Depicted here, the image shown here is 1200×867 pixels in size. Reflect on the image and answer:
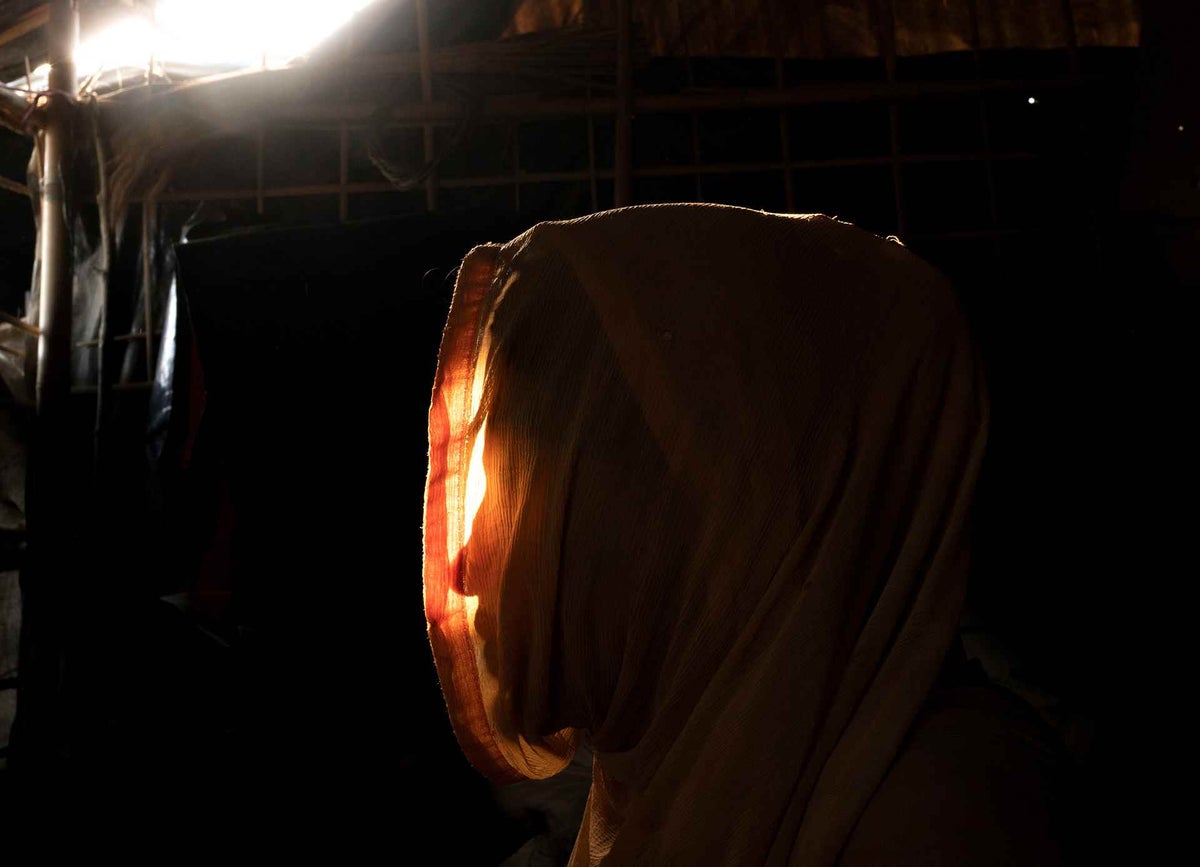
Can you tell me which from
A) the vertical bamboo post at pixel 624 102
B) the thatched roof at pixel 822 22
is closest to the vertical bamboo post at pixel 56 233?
the thatched roof at pixel 822 22

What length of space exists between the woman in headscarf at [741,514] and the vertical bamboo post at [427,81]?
1.78 m

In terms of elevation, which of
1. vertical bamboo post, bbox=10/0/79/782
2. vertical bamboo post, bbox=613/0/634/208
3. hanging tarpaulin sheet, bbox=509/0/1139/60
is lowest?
vertical bamboo post, bbox=10/0/79/782

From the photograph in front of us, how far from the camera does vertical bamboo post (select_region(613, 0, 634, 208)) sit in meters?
2.35

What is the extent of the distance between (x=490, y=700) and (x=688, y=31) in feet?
7.36

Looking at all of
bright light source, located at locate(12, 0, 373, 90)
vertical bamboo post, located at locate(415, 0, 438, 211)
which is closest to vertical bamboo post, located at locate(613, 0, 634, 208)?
vertical bamboo post, located at locate(415, 0, 438, 211)

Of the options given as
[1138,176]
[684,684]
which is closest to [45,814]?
[684,684]

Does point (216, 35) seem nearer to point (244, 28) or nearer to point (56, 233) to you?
point (244, 28)

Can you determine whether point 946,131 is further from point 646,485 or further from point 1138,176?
point 646,485

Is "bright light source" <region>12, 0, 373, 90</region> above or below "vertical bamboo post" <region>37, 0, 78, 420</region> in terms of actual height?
above

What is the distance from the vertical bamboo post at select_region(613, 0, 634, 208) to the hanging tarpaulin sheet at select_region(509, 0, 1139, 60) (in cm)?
7

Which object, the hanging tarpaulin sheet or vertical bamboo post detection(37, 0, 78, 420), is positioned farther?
vertical bamboo post detection(37, 0, 78, 420)

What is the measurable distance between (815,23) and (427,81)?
128 cm

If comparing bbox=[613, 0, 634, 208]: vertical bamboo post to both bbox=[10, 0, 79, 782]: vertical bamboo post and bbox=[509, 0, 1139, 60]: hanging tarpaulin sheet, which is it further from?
bbox=[10, 0, 79, 782]: vertical bamboo post

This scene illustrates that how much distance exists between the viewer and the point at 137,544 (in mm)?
2549
